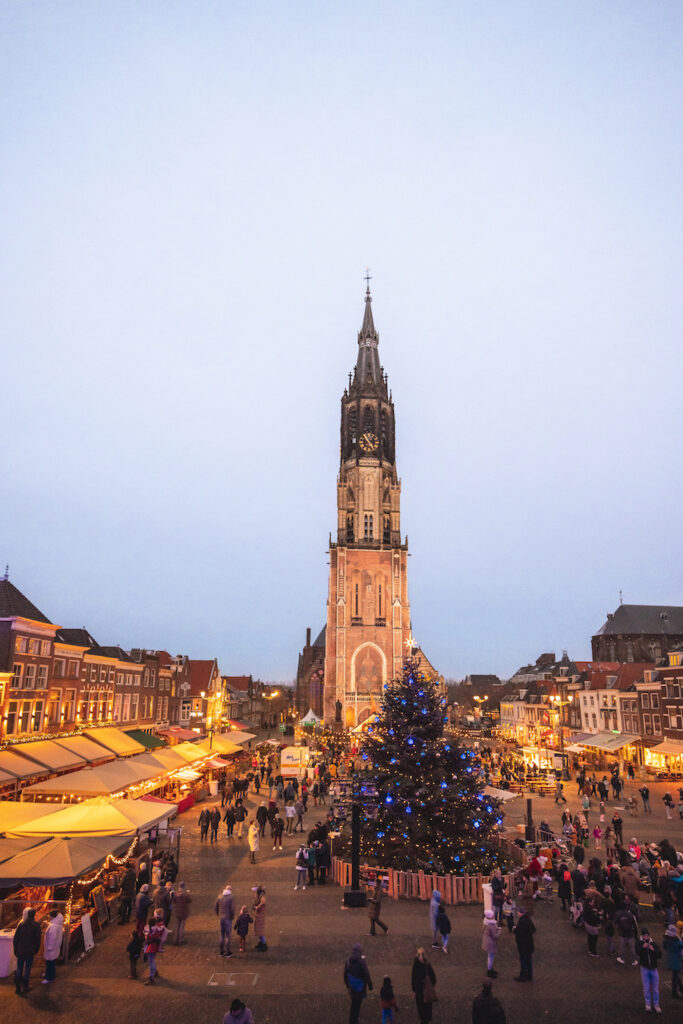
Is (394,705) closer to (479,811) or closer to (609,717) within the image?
(479,811)

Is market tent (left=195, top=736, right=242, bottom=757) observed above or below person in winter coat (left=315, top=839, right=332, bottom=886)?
above

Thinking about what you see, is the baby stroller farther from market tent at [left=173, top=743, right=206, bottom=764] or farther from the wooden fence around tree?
market tent at [left=173, top=743, right=206, bottom=764]

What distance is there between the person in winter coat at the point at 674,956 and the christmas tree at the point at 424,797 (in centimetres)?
567

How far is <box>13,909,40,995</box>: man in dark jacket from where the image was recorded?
1015cm

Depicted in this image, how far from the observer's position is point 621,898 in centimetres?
1309

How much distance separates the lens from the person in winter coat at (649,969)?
370 inches

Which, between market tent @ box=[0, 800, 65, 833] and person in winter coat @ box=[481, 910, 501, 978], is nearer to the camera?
Answer: person in winter coat @ box=[481, 910, 501, 978]

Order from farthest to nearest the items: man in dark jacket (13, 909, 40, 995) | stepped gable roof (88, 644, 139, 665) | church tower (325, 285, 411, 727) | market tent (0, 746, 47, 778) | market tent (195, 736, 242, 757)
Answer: church tower (325, 285, 411, 727) < stepped gable roof (88, 644, 139, 665) < market tent (195, 736, 242, 757) < market tent (0, 746, 47, 778) < man in dark jacket (13, 909, 40, 995)

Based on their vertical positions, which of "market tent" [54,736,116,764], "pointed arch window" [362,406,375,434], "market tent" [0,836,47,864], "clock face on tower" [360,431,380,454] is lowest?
"market tent" [0,836,47,864]

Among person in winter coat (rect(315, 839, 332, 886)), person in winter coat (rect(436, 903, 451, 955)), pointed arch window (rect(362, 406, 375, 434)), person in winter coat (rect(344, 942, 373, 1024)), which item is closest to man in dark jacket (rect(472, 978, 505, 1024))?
person in winter coat (rect(344, 942, 373, 1024))

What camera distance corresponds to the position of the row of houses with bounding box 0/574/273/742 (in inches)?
1143

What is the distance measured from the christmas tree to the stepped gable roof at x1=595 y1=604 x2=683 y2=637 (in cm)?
5640

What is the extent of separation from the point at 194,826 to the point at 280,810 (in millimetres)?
3906

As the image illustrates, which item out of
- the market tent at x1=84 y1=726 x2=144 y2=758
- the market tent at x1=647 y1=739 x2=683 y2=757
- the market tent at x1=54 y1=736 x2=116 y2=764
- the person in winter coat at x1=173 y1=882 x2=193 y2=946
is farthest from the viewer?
the market tent at x1=647 y1=739 x2=683 y2=757
